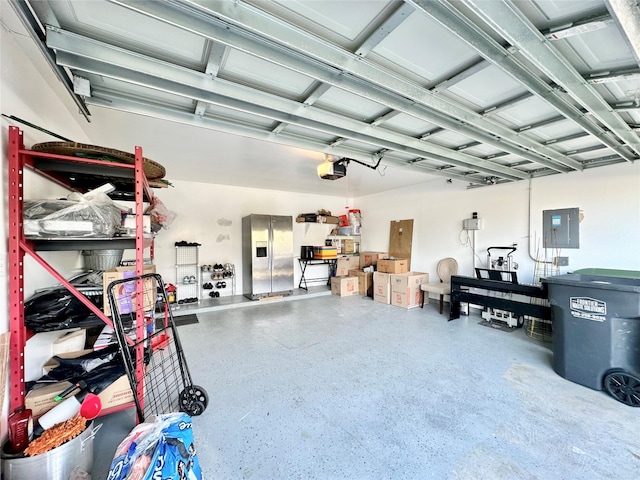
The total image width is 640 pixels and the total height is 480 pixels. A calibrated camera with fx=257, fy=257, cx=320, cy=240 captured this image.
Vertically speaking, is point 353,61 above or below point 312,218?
above

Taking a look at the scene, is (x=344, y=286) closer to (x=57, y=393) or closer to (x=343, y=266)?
(x=343, y=266)

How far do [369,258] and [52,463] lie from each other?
6207 millimetres

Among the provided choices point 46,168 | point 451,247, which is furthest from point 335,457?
point 451,247

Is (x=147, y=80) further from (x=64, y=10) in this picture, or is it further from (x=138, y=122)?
(x=138, y=122)

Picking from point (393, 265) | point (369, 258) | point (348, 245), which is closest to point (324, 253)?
point (348, 245)

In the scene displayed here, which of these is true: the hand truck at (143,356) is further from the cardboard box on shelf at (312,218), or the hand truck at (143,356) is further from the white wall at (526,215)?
the white wall at (526,215)

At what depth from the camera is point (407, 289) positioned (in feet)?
16.8

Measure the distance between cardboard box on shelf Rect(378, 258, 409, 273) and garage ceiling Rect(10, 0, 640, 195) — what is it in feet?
11.4

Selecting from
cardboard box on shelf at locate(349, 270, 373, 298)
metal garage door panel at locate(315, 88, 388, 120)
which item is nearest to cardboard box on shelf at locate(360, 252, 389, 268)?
cardboard box on shelf at locate(349, 270, 373, 298)

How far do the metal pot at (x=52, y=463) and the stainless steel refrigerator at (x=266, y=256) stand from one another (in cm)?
424

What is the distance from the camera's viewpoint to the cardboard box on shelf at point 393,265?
18.3 feet

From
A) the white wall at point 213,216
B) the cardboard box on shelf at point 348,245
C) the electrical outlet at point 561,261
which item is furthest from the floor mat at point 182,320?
the electrical outlet at point 561,261

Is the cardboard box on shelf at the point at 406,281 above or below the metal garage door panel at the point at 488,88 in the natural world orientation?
below

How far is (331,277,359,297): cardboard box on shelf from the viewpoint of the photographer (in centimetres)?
626
